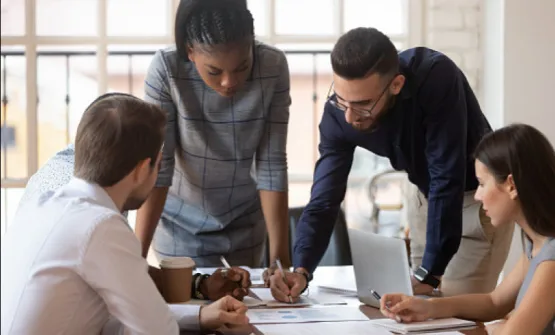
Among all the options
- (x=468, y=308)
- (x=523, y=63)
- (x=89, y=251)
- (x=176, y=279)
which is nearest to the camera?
(x=89, y=251)

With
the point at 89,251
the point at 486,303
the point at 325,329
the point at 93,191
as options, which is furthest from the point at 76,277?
the point at 486,303

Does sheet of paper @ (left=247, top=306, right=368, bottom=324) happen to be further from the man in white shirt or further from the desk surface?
the man in white shirt

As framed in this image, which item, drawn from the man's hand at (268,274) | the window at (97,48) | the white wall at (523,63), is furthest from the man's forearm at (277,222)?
the white wall at (523,63)

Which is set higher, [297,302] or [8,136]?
[8,136]

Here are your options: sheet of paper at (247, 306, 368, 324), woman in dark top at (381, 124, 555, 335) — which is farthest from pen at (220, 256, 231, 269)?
woman in dark top at (381, 124, 555, 335)

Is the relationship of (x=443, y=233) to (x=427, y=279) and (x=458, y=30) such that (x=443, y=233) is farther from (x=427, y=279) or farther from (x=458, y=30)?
(x=458, y=30)

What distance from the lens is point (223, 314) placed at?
1.69m

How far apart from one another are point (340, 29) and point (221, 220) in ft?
5.46

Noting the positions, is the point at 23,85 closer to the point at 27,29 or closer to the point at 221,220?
the point at 27,29

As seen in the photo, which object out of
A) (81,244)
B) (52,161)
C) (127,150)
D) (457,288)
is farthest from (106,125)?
(457,288)

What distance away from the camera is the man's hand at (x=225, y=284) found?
203cm

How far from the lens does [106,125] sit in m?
1.55

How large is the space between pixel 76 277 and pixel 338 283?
3.27 feet

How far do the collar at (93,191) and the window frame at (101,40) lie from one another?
86.8 inches
